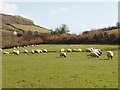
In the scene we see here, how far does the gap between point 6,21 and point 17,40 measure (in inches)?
2196

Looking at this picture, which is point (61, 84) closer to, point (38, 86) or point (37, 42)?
point (38, 86)

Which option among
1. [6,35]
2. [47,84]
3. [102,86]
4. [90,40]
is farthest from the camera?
[6,35]

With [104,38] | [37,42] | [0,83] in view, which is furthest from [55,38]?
[0,83]

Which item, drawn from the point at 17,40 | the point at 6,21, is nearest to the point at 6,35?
the point at 17,40

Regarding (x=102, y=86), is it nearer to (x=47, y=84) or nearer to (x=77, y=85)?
(x=77, y=85)

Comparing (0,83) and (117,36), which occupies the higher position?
(117,36)

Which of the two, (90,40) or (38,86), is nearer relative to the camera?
(38,86)

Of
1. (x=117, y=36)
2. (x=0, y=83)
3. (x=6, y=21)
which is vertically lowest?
(x=0, y=83)

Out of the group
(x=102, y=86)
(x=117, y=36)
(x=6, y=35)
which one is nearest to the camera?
Answer: (x=102, y=86)

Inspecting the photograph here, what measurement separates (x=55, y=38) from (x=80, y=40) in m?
8.70

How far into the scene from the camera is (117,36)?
2087 inches

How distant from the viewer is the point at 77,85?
11172 millimetres

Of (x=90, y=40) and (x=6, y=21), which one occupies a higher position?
(x=6, y=21)

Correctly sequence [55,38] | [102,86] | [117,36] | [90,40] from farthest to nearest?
[55,38] → [90,40] → [117,36] → [102,86]
